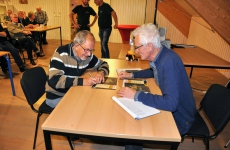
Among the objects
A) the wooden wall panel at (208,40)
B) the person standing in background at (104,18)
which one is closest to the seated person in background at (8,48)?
the person standing in background at (104,18)

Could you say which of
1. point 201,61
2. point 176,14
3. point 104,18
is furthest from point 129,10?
point 201,61

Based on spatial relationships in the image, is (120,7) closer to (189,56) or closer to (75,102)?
(189,56)

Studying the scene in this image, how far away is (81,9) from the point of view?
15.4ft

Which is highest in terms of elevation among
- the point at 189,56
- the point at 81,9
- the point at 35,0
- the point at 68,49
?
the point at 35,0

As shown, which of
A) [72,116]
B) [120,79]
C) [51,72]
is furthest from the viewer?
[120,79]

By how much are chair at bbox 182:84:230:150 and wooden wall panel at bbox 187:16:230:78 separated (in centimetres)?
301

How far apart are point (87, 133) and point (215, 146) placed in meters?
1.70

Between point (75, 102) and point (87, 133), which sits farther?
point (75, 102)

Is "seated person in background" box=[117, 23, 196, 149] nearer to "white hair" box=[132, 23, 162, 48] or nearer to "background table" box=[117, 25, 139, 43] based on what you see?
"white hair" box=[132, 23, 162, 48]

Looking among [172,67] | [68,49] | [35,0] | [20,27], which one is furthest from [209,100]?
[35,0]

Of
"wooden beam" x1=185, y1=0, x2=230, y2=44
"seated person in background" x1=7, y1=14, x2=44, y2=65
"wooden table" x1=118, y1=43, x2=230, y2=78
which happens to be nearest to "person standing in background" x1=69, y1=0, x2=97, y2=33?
"seated person in background" x1=7, y1=14, x2=44, y2=65

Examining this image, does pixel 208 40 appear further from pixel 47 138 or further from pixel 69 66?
pixel 47 138

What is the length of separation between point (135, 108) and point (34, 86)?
0.97 m

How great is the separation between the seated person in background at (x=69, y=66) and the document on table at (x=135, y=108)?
37cm
